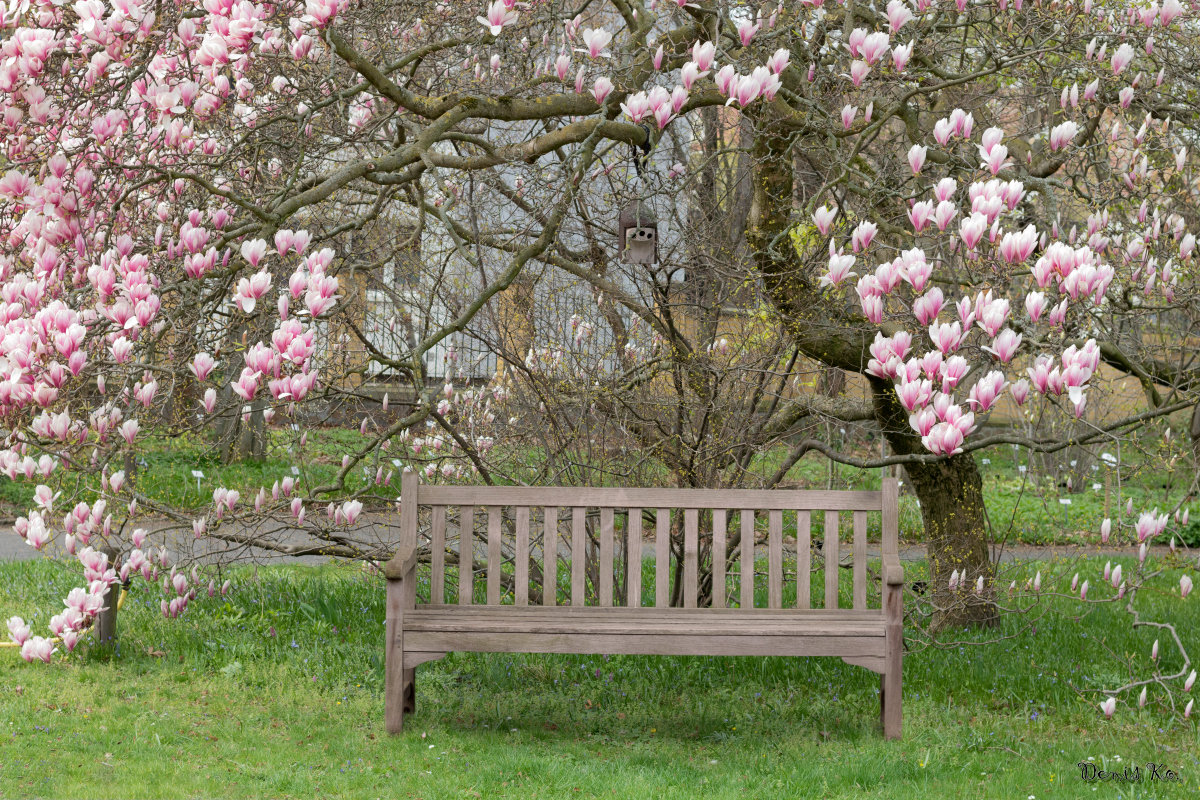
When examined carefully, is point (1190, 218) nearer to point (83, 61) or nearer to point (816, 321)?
point (816, 321)

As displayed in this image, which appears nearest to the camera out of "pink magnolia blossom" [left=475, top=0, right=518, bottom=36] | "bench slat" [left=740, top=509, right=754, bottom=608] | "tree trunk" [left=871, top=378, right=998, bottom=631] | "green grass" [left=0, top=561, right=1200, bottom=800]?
"pink magnolia blossom" [left=475, top=0, right=518, bottom=36]

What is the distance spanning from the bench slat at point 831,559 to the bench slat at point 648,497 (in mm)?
69

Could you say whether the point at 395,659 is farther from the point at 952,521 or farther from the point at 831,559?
the point at 952,521

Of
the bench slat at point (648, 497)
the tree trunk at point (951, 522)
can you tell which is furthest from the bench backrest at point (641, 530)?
the tree trunk at point (951, 522)

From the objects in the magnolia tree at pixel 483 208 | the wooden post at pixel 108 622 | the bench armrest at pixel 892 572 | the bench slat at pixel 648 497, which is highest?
the magnolia tree at pixel 483 208

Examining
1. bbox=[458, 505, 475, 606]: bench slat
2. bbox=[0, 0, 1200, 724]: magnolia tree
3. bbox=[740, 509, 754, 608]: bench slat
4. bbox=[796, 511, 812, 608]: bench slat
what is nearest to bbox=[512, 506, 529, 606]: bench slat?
bbox=[458, 505, 475, 606]: bench slat

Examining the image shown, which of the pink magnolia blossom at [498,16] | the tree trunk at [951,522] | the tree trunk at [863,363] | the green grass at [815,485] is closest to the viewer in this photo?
the pink magnolia blossom at [498,16]

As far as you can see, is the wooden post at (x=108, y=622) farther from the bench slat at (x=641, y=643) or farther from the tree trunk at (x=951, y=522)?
the tree trunk at (x=951, y=522)

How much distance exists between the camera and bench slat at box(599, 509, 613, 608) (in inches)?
198

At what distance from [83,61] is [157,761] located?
250 centimetres

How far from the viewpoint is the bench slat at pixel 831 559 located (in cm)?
506

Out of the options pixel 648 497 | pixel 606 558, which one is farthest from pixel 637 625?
pixel 648 497

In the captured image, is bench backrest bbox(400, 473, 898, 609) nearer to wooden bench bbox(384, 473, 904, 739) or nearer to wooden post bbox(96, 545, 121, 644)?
wooden bench bbox(384, 473, 904, 739)

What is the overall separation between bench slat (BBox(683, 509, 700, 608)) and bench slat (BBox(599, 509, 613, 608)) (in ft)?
1.16
